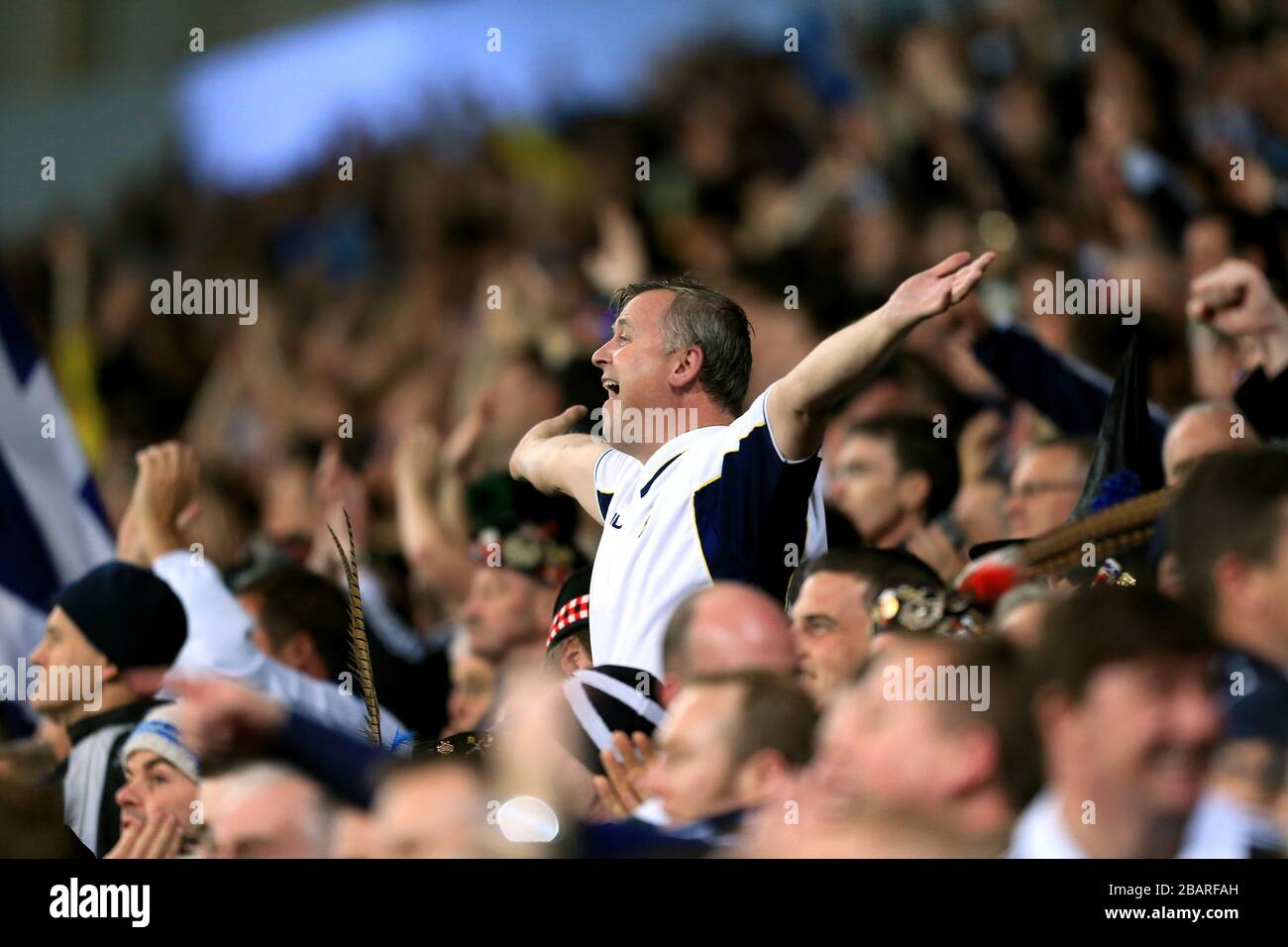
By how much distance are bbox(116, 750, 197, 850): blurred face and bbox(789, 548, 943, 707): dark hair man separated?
1.31m

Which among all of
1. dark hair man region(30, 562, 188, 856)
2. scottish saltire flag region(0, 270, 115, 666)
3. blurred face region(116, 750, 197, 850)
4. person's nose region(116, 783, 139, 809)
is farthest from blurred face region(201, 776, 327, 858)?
scottish saltire flag region(0, 270, 115, 666)

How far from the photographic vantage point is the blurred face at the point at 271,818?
3229 mm

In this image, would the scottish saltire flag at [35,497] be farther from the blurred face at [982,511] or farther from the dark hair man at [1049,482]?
the dark hair man at [1049,482]

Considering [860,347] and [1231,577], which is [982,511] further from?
[1231,577]

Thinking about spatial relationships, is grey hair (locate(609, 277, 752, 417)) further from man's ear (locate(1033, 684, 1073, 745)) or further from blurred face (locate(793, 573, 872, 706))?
man's ear (locate(1033, 684, 1073, 745))

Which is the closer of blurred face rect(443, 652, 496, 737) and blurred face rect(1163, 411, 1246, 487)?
blurred face rect(1163, 411, 1246, 487)

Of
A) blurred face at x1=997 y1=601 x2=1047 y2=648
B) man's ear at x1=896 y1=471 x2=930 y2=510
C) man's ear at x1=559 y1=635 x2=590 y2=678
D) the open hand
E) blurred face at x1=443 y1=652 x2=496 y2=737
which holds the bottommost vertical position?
blurred face at x1=443 y1=652 x2=496 y2=737

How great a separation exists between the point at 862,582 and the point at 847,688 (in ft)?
4.39

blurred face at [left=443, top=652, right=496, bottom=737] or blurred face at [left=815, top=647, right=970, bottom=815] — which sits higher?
blurred face at [left=815, top=647, right=970, bottom=815]

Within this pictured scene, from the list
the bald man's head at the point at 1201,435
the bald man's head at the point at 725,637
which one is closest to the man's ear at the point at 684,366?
the bald man's head at the point at 725,637

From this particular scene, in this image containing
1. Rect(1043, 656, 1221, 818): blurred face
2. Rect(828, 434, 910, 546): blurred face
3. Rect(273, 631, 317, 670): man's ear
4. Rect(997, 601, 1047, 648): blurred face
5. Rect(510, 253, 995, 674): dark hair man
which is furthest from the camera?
Rect(828, 434, 910, 546): blurred face

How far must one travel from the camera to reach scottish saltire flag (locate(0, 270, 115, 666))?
6648 millimetres

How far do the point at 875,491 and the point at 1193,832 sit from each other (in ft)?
10.4
